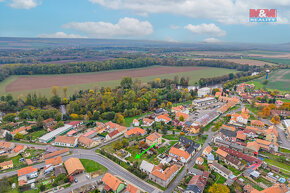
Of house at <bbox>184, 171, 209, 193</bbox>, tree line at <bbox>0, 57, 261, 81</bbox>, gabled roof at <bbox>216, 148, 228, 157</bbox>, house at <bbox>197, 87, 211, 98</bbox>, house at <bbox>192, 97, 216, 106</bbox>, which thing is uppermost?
tree line at <bbox>0, 57, 261, 81</bbox>

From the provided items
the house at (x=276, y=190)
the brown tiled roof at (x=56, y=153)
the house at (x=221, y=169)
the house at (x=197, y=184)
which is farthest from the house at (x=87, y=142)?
the house at (x=276, y=190)

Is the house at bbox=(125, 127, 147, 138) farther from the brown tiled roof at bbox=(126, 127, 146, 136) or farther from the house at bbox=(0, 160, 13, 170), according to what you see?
the house at bbox=(0, 160, 13, 170)

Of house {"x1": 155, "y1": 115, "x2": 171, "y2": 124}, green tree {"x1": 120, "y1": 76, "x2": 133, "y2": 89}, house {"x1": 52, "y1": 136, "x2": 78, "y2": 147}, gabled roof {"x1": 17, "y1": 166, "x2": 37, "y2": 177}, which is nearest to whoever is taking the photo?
gabled roof {"x1": 17, "y1": 166, "x2": 37, "y2": 177}

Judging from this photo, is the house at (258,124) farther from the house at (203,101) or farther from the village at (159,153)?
the house at (203,101)

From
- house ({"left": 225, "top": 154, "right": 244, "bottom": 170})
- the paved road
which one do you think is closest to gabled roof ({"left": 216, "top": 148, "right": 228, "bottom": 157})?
house ({"left": 225, "top": 154, "right": 244, "bottom": 170})

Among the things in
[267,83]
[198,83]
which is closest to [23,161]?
[198,83]

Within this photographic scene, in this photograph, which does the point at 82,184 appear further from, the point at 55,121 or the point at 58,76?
the point at 58,76
